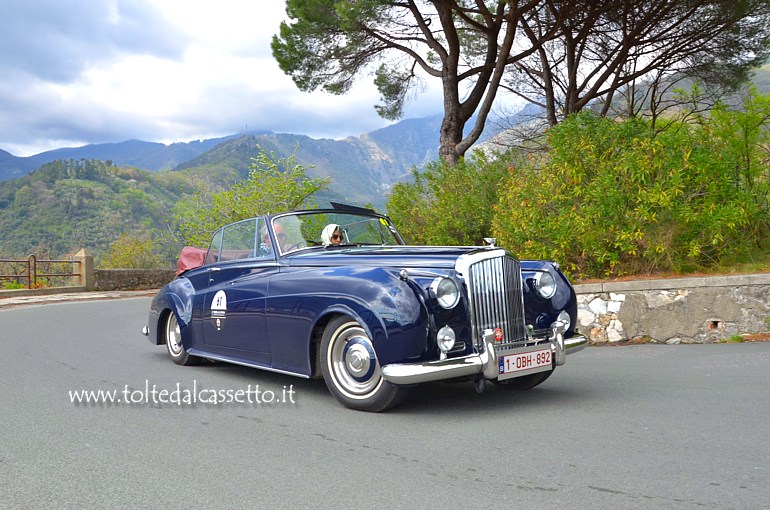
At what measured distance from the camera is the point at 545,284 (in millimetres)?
5941

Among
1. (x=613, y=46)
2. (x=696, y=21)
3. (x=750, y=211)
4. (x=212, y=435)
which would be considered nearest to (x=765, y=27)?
(x=696, y=21)

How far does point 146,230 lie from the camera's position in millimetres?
103062

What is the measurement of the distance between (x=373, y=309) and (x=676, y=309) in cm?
605

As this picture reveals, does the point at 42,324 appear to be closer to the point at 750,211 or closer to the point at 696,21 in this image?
the point at 750,211

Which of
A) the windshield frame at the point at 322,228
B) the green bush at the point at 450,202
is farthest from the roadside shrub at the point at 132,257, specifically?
the windshield frame at the point at 322,228

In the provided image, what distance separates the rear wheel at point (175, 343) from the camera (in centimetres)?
762

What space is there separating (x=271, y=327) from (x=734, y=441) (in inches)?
143

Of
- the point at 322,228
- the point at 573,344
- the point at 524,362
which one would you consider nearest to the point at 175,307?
the point at 322,228

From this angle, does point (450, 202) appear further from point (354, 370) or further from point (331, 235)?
point (354, 370)

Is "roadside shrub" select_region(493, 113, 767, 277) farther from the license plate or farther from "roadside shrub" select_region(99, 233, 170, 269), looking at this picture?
"roadside shrub" select_region(99, 233, 170, 269)

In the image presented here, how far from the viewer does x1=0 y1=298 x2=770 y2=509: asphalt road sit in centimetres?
340

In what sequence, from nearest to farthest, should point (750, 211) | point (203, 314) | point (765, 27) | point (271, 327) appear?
1. point (271, 327)
2. point (203, 314)
3. point (750, 211)
4. point (765, 27)

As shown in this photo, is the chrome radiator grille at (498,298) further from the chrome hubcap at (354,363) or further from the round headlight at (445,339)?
the chrome hubcap at (354,363)

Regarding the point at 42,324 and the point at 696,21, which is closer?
the point at 42,324
